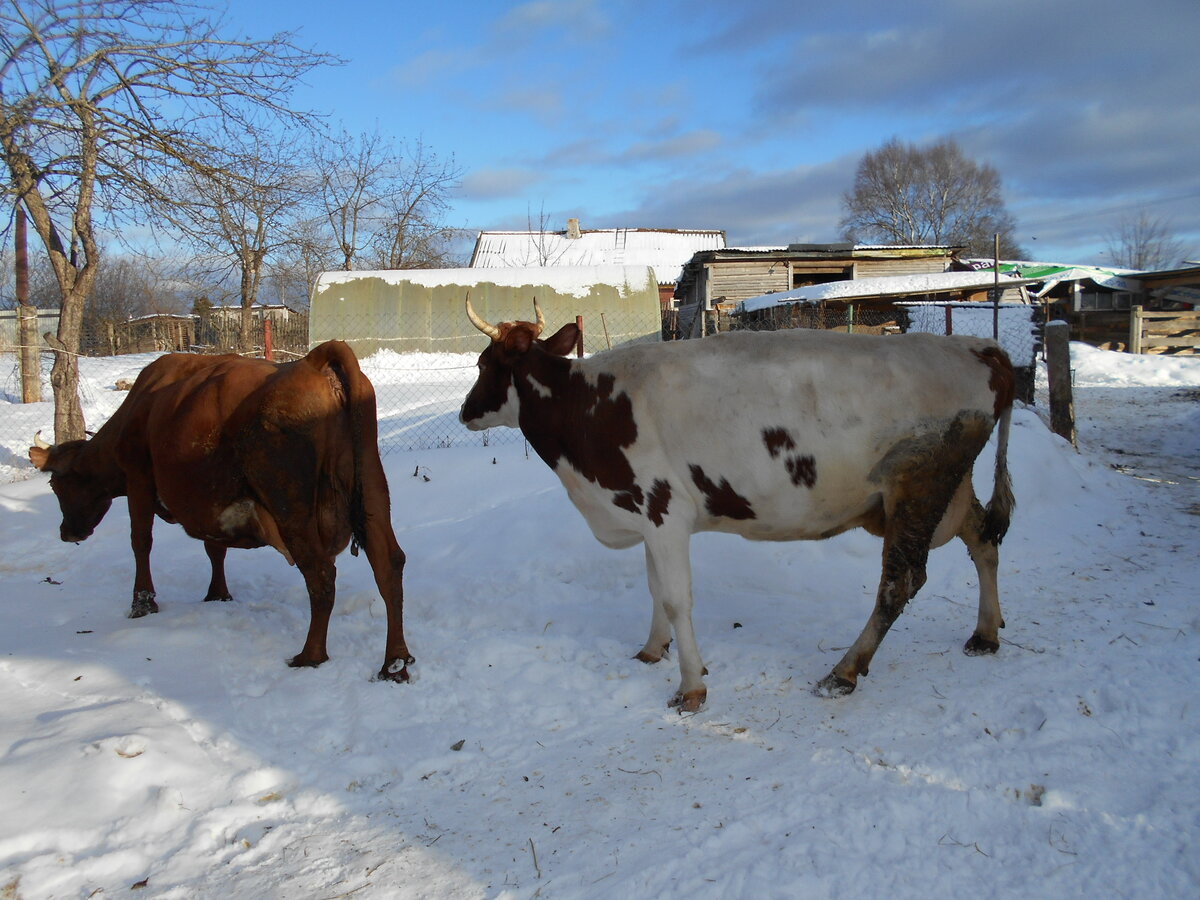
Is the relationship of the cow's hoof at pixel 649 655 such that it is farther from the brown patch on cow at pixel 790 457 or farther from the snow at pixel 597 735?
the brown patch on cow at pixel 790 457

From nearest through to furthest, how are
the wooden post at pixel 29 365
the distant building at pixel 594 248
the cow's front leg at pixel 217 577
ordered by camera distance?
the cow's front leg at pixel 217 577
the wooden post at pixel 29 365
the distant building at pixel 594 248

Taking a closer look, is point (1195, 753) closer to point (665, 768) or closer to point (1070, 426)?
point (665, 768)

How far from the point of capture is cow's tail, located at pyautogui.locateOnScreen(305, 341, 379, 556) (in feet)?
15.7

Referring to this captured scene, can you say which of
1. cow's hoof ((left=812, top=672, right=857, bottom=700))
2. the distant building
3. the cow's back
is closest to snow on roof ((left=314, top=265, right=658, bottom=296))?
the cow's back

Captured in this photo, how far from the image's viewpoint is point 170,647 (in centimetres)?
475

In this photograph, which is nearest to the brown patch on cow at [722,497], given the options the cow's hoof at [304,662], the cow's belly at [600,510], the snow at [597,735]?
the cow's belly at [600,510]

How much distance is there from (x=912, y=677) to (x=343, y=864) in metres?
3.08

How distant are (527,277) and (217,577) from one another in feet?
53.8

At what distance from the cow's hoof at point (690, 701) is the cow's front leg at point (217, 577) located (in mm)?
3609

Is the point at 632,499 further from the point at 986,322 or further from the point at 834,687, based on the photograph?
the point at 986,322

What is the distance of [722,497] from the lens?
14.7ft

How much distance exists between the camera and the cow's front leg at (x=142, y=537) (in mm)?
5590

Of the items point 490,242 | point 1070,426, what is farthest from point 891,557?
point 490,242

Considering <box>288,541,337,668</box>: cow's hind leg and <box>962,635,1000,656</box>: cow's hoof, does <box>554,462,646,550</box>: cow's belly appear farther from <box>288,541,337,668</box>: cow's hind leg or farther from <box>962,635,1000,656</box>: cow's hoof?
<box>962,635,1000,656</box>: cow's hoof
